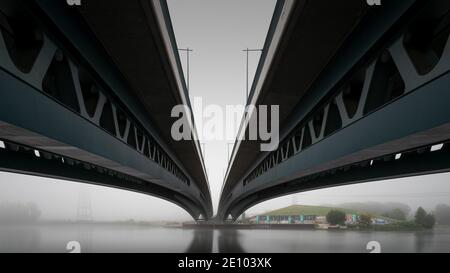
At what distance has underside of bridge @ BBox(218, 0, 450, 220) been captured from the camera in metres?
7.46

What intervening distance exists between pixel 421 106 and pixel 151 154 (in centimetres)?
→ 1821

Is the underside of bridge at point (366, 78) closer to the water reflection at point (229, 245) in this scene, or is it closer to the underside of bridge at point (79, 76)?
the underside of bridge at point (79, 76)

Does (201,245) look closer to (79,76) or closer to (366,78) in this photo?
(79,76)

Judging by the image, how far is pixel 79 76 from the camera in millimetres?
11273

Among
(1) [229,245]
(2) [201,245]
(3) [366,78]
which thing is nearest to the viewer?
(3) [366,78]

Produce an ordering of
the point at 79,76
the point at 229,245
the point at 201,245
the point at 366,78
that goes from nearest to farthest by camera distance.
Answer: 1. the point at 366,78
2. the point at 79,76
3. the point at 229,245
4. the point at 201,245

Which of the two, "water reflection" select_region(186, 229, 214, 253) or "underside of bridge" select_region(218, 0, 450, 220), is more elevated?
"underside of bridge" select_region(218, 0, 450, 220)

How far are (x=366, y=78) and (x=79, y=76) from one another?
781cm

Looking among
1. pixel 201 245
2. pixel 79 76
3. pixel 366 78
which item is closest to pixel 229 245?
pixel 201 245

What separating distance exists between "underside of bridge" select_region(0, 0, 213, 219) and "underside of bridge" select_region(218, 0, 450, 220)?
342 cm

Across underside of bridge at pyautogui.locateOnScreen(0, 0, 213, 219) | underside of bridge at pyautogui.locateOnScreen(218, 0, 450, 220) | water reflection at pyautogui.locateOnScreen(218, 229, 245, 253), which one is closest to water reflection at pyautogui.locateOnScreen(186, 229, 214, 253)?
water reflection at pyautogui.locateOnScreen(218, 229, 245, 253)

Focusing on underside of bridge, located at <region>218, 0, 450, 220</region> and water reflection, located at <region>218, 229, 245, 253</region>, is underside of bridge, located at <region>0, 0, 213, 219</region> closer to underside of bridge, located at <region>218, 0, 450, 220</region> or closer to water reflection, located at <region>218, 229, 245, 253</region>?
underside of bridge, located at <region>218, 0, 450, 220</region>

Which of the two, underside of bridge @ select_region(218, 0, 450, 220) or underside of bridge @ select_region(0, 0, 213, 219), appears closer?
underside of bridge @ select_region(218, 0, 450, 220)
